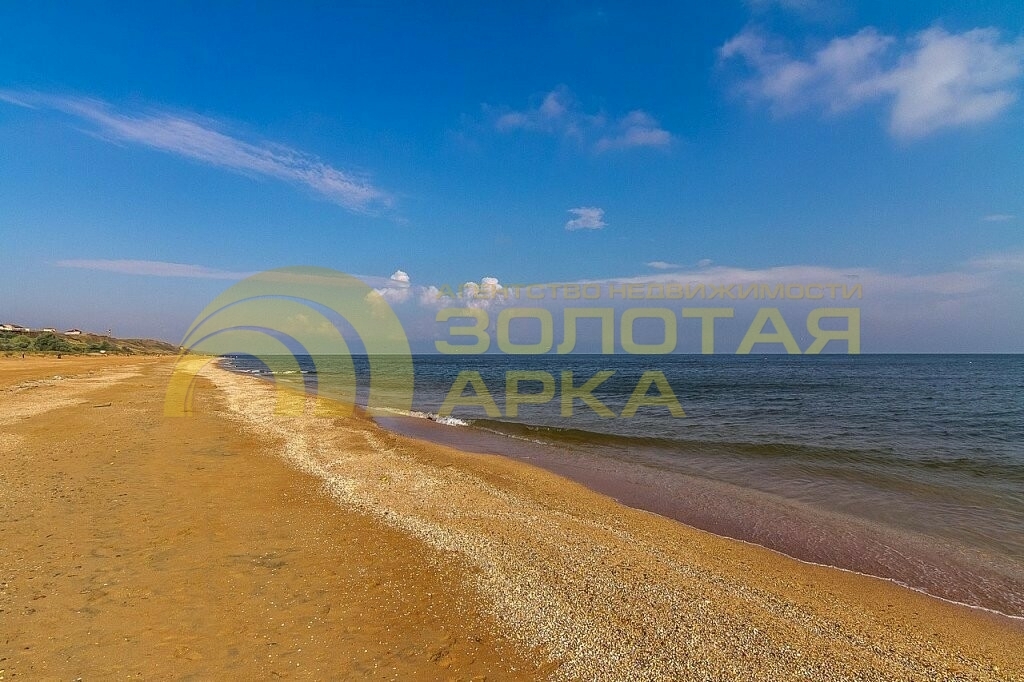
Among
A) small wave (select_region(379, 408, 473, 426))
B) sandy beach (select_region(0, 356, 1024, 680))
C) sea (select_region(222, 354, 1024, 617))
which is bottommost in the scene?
small wave (select_region(379, 408, 473, 426))

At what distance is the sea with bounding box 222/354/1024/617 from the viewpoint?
8.59 metres

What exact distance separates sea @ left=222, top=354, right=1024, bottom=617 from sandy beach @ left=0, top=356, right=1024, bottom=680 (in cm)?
141

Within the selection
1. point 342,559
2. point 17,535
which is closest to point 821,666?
point 342,559

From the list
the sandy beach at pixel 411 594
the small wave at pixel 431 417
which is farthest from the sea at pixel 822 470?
the sandy beach at pixel 411 594

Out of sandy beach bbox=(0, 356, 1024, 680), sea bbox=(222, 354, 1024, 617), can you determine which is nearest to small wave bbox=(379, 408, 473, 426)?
sea bbox=(222, 354, 1024, 617)

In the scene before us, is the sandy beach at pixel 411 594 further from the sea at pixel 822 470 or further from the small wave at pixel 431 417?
the small wave at pixel 431 417

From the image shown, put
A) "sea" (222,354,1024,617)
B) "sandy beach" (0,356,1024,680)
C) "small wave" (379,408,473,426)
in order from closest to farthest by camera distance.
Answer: "sandy beach" (0,356,1024,680) < "sea" (222,354,1024,617) < "small wave" (379,408,473,426)

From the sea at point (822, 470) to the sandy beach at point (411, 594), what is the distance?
1.41 m

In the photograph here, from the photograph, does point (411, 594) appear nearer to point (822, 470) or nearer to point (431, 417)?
point (822, 470)

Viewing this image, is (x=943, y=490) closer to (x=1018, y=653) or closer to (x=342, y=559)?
(x=1018, y=653)

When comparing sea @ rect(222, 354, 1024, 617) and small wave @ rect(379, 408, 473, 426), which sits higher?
sea @ rect(222, 354, 1024, 617)

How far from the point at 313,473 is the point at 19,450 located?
27.0 ft

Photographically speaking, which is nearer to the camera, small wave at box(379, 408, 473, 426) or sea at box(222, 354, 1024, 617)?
sea at box(222, 354, 1024, 617)

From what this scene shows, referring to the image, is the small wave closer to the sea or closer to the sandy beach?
the sea
